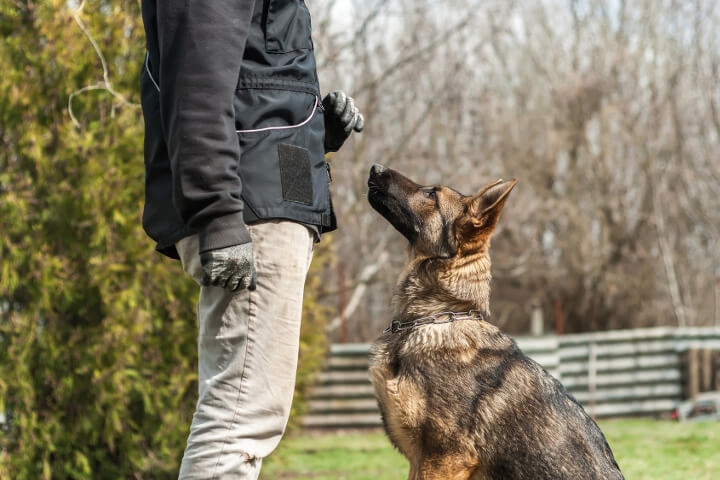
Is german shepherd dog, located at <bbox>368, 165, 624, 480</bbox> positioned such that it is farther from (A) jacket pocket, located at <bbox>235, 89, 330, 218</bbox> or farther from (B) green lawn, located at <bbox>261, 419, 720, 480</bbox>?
(B) green lawn, located at <bbox>261, 419, 720, 480</bbox>

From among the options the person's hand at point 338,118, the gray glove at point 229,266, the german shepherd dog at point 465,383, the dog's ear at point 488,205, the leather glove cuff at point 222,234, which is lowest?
the german shepherd dog at point 465,383

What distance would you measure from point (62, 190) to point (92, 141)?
382 millimetres

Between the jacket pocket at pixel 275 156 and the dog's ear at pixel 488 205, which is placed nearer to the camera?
the jacket pocket at pixel 275 156

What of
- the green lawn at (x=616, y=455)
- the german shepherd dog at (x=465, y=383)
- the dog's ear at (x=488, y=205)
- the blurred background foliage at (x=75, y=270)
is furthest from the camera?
the green lawn at (x=616, y=455)

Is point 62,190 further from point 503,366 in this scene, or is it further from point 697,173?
point 697,173

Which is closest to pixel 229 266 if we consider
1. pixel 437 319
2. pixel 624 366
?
pixel 437 319

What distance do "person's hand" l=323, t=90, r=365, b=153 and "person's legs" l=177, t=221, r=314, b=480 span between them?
76cm

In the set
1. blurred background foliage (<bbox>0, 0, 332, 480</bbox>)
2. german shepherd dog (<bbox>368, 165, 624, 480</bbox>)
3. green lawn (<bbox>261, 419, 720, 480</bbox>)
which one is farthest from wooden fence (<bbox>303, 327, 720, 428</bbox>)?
german shepherd dog (<bbox>368, 165, 624, 480</bbox>)

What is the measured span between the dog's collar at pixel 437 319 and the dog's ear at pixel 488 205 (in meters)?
0.40

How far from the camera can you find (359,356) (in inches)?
391

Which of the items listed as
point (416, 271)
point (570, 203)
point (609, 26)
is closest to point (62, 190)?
point (416, 271)

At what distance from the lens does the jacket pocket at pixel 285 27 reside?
→ 93.4 inches

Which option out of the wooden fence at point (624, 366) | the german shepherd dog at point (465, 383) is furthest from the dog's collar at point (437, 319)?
the wooden fence at point (624, 366)

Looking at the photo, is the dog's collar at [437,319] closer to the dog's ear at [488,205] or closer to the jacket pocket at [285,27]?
the dog's ear at [488,205]
